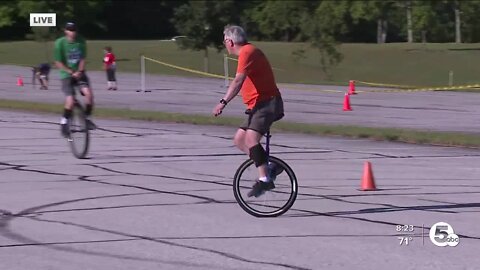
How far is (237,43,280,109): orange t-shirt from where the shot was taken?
1034 cm

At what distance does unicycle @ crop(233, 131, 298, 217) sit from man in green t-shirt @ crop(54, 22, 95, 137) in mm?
5696

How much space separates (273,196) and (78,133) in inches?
235

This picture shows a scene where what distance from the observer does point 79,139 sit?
15.9 meters

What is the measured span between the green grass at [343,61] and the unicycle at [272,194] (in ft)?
163

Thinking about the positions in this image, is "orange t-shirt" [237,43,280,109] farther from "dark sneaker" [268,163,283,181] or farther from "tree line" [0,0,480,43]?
"tree line" [0,0,480,43]

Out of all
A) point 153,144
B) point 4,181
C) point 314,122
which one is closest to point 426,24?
point 314,122

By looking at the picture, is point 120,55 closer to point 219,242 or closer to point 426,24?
point 426,24

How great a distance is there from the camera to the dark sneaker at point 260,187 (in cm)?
1063

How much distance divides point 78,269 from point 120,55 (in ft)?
235

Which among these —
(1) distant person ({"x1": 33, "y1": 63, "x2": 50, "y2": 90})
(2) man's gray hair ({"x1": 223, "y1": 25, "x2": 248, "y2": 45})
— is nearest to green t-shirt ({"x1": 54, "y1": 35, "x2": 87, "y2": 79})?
(2) man's gray hair ({"x1": 223, "y1": 25, "x2": 248, "y2": 45})

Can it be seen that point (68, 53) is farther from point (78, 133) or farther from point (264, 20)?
point (264, 20)

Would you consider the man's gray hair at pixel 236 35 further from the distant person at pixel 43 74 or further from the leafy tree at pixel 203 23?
the leafy tree at pixel 203 23

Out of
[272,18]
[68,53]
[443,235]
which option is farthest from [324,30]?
[443,235]

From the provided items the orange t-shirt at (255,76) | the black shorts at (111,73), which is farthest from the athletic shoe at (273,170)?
the black shorts at (111,73)
